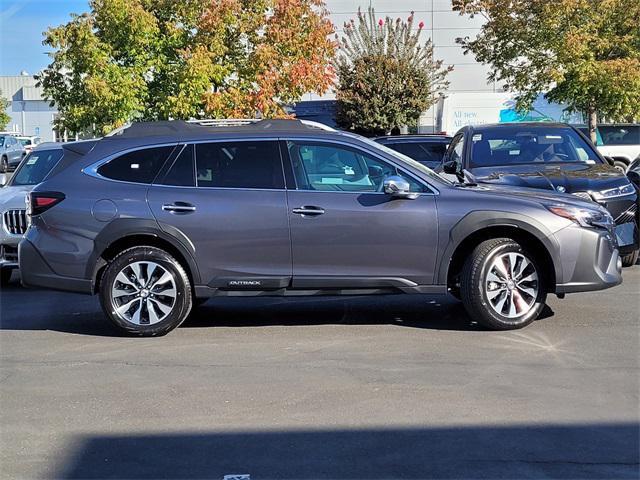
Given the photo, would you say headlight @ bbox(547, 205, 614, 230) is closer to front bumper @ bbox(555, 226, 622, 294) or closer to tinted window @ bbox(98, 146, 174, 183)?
front bumper @ bbox(555, 226, 622, 294)

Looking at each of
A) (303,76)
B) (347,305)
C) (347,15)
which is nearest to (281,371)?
(347,305)

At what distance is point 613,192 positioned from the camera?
9.70 metres

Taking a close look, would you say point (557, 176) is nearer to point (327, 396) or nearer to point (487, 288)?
point (487, 288)

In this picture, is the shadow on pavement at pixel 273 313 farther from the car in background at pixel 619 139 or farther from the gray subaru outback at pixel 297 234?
the car in background at pixel 619 139

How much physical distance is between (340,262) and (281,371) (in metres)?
1.40

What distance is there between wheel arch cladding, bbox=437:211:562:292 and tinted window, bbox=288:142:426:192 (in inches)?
20.8

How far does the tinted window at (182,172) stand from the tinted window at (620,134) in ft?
61.8

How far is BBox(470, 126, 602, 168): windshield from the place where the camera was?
1089cm

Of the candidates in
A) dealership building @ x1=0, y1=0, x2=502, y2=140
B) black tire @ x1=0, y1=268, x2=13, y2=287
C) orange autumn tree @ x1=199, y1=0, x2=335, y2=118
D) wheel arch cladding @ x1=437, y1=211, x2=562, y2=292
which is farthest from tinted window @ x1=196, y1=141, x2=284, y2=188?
dealership building @ x1=0, y1=0, x2=502, y2=140

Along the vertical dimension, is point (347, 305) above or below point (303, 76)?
below

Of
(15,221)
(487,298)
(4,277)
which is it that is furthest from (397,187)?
(4,277)

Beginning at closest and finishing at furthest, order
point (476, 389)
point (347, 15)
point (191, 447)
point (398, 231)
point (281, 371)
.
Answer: point (191, 447), point (476, 389), point (281, 371), point (398, 231), point (347, 15)

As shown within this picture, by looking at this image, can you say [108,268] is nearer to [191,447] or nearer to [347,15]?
[191,447]

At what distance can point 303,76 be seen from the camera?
18469 mm
